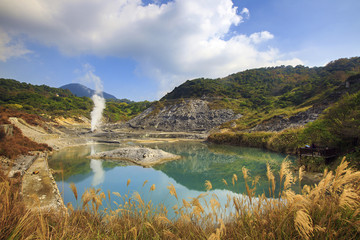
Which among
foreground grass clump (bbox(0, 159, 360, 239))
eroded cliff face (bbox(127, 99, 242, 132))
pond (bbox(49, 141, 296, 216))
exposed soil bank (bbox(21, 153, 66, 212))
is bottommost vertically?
pond (bbox(49, 141, 296, 216))

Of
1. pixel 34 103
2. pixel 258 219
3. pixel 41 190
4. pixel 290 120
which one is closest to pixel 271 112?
→ pixel 290 120

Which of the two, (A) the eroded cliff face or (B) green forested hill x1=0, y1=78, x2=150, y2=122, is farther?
(A) the eroded cliff face

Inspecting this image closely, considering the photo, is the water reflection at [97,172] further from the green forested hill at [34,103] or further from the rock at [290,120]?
the green forested hill at [34,103]

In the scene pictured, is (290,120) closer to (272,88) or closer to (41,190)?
(41,190)

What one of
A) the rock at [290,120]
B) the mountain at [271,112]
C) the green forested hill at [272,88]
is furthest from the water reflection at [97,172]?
the green forested hill at [272,88]

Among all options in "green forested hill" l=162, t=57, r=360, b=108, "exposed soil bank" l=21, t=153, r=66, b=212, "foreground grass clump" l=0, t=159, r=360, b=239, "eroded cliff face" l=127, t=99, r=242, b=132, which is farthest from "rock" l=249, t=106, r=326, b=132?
"exposed soil bank" l=21, t=153, r=66, b=212

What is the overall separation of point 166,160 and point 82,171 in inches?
364

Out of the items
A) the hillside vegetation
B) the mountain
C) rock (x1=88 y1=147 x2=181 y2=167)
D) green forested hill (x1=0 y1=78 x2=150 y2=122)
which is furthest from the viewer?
green forested hill (x1=0 y1=78 x2=150 y2=122)

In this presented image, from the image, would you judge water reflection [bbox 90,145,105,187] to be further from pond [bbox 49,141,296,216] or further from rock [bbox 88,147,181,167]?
rock [bbox 88,147,181,167]

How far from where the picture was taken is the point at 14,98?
60219mm

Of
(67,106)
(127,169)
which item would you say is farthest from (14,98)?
(127,169)

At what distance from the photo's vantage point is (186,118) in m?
64.9

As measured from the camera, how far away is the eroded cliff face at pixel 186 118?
61.1 meters

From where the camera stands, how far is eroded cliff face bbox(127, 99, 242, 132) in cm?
6106
